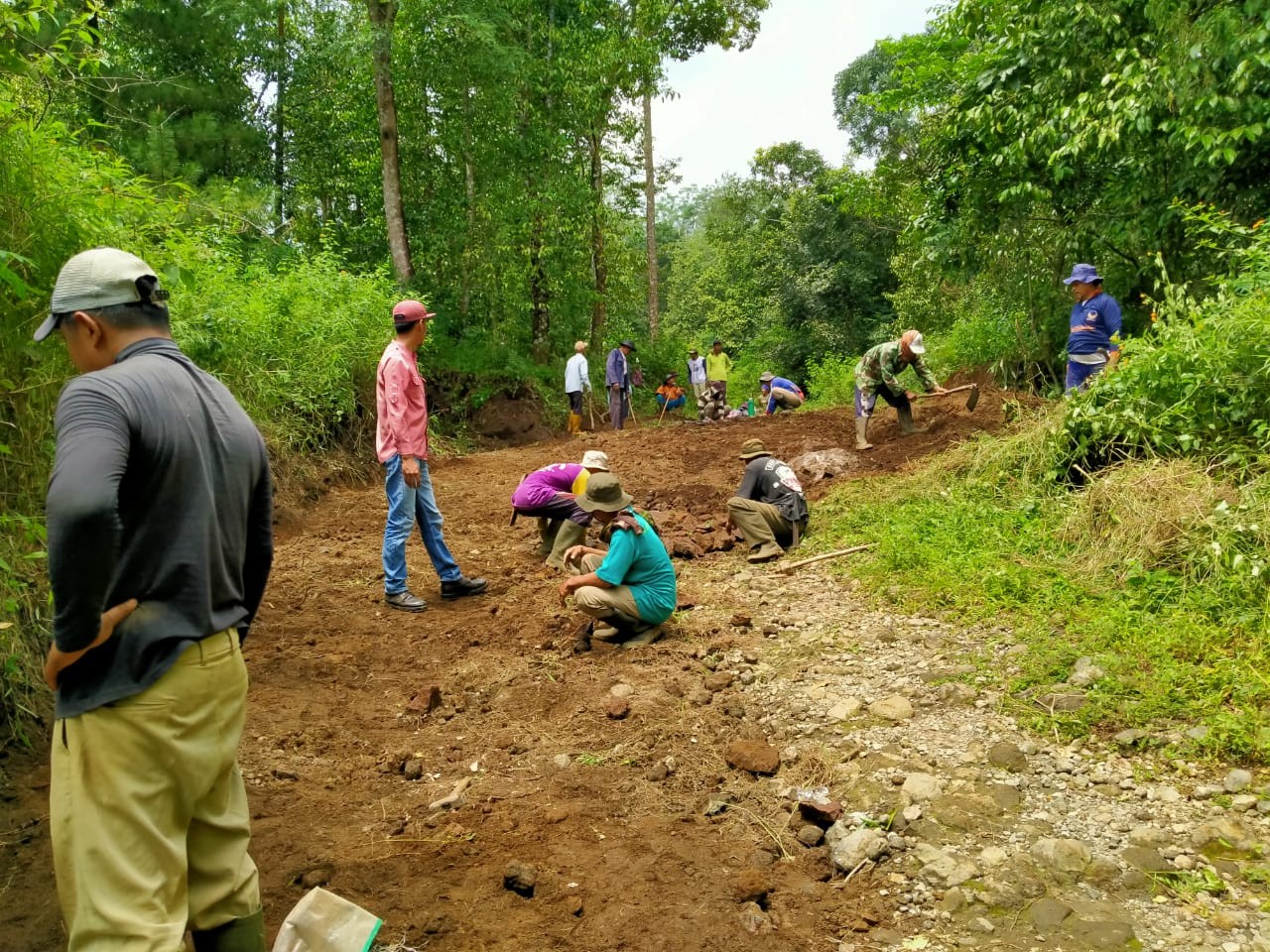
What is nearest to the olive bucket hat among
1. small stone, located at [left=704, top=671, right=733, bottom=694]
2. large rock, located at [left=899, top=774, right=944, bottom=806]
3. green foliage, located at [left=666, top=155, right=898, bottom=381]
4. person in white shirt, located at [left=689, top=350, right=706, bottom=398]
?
small stone, located at [left=704, top=671, right=733, bottom=694]

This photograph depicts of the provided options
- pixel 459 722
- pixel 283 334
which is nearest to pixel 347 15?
pixel 283 334

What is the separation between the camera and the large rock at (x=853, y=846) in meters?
2.96

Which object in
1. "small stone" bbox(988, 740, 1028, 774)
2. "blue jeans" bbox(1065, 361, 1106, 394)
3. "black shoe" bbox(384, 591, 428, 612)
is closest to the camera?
"small stone" bbox(988, 740, 1028, 774)

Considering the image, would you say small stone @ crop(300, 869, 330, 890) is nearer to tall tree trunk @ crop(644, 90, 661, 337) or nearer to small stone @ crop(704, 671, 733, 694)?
small stone @ crop(704, 671, 733, 694)

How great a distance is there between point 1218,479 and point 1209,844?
9.29 feet

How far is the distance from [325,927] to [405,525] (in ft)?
11.1

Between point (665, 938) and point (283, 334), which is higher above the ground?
point (283, 334)

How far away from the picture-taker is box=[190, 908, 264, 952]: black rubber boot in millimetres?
2119

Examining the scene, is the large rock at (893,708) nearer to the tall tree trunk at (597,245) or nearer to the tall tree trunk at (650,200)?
the tall tree trunk at (597,245)

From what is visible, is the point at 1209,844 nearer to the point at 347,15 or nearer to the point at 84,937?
the point at 84,937

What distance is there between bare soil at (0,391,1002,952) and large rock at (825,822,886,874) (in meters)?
0.06

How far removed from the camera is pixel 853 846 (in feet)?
9.84

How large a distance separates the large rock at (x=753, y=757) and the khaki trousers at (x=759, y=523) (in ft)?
10.9

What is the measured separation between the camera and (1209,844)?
2.91 m
